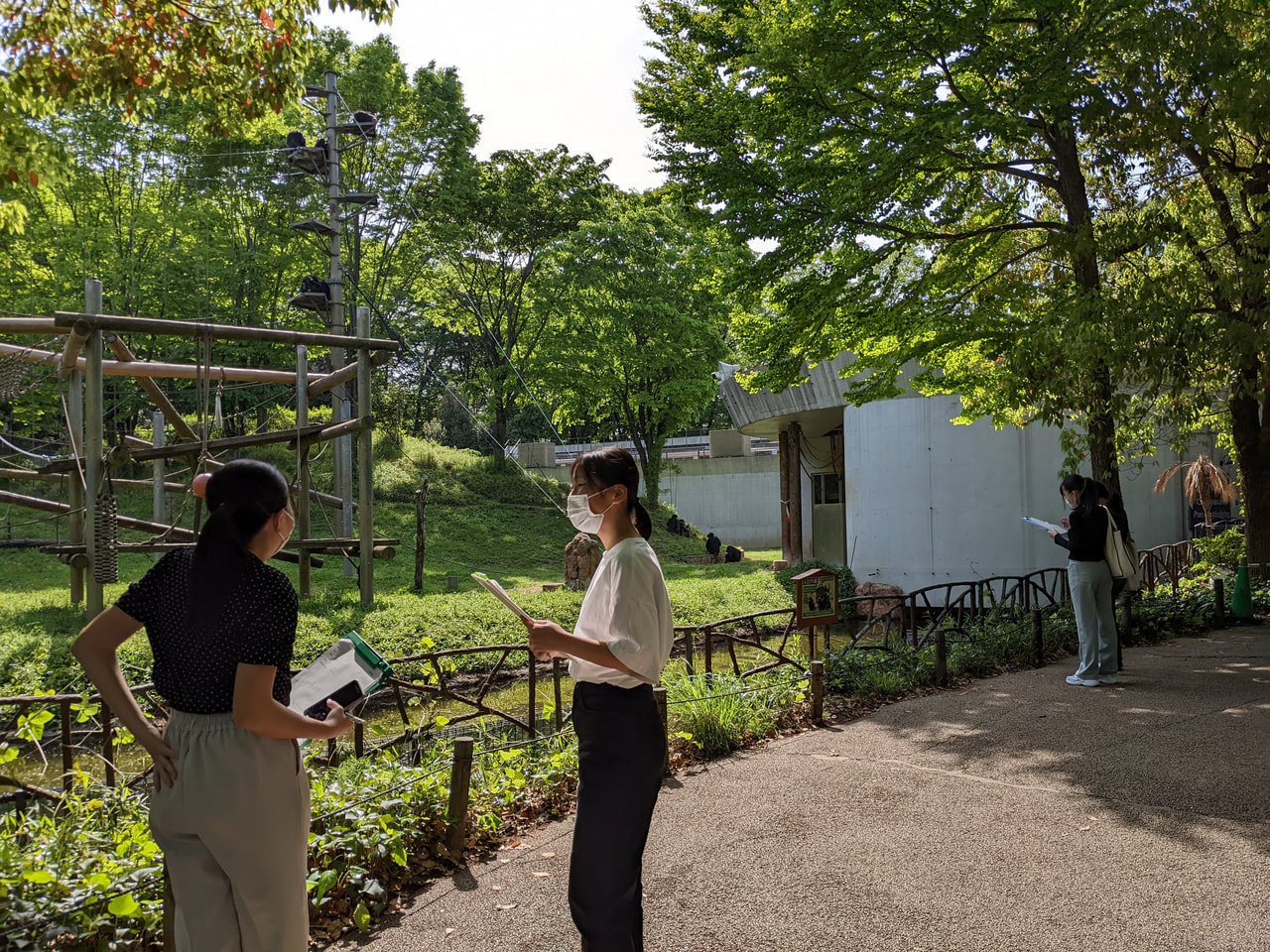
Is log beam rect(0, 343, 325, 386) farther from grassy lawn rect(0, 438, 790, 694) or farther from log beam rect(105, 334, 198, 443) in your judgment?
grassy lawn rect(0, 438, 790, 694)

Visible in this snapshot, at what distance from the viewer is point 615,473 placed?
3.20 metres

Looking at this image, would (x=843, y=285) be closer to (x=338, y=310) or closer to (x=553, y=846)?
(x=553, y=846)

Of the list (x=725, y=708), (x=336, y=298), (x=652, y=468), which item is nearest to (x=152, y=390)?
(x=336, y=298)

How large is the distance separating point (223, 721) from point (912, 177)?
10.8 meters

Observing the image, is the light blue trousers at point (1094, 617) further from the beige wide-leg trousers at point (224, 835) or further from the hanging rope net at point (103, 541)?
the hanging rope net at point (103, 541)

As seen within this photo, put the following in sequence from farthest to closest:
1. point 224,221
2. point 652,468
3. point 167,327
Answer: point 652,468 < point 224,221 < point 167,327

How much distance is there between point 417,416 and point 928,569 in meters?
28.9

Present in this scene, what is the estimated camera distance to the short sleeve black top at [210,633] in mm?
2510

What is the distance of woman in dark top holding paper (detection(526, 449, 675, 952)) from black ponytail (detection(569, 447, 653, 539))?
16cm

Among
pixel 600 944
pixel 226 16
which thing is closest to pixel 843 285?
pixel 226 16

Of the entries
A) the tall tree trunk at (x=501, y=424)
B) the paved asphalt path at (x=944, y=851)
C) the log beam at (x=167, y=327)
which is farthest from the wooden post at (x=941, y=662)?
the tall tree trunk at (x=501, y=424)

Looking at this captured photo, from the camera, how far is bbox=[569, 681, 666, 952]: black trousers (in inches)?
119

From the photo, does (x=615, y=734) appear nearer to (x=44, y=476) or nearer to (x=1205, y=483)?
(x=44, y=476)

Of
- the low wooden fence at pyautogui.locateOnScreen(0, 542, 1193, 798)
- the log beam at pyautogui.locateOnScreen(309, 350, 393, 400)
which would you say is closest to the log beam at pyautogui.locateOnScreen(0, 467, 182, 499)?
the log beam at pyautogui.locateOnScreen(309, 350, 393, 400)
